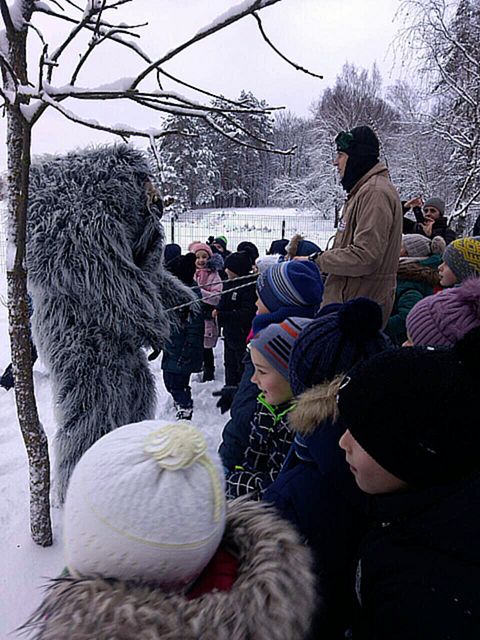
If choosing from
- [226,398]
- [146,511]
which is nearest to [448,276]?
[226,398]

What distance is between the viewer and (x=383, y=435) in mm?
930

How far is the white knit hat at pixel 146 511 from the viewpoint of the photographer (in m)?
0.78

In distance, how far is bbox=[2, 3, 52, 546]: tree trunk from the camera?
Answer: 172cm

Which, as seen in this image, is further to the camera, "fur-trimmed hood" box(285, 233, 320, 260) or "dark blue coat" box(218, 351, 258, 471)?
"fur-trimmed hood" box(285, 233, 320, 260)

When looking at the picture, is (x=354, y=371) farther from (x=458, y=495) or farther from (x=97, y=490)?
(x=97, y=490)

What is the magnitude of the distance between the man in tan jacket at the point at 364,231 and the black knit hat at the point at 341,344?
112 cm

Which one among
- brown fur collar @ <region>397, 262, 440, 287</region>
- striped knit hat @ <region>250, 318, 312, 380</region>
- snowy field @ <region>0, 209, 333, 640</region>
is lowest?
snowy field @ <region>0, 209, 333, 640</region>

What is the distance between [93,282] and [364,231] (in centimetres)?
139

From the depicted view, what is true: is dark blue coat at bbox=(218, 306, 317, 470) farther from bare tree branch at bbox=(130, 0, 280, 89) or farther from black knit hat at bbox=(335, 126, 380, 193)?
bare tree branch at bbox=(130, 0, 280, 89)

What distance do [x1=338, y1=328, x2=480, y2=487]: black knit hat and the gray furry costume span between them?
4.64ft

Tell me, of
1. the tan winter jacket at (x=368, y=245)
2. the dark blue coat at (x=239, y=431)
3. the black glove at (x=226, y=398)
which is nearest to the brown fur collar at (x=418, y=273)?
the tan winter jacket at (x=368, y=245)

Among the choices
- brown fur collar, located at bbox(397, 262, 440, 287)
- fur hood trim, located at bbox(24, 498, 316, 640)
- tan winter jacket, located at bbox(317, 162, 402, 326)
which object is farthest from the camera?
brown fur collar, located at bbox(397, 262, 440, 287)

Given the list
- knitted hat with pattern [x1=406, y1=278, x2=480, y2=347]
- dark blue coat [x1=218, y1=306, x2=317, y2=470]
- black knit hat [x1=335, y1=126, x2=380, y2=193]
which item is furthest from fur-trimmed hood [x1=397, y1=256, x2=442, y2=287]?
knitted hat with pattern [x1=406, y1=278, x2=480, y2=347]

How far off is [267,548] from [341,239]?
7.17ft
